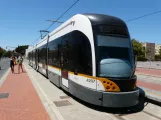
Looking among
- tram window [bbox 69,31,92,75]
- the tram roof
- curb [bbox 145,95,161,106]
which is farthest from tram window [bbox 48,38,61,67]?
curb [bbox 145,95,161,106]

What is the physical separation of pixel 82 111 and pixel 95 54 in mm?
1897

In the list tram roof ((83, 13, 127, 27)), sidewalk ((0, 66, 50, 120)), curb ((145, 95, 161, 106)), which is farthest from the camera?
curb ((145, 95, 161, 106))

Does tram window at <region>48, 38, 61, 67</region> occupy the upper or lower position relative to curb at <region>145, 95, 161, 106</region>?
upper

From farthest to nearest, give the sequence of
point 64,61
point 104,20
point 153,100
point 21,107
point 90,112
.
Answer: point 64,61
point 153,100
point 104,20
point 21,107
point 90,112

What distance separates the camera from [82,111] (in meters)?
7.57

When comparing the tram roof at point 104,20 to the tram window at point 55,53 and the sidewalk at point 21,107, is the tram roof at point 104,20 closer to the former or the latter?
the sidewalk at point 21,107

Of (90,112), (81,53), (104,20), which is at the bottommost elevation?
(90,112)

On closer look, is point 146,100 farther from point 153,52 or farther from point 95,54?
point 153,52

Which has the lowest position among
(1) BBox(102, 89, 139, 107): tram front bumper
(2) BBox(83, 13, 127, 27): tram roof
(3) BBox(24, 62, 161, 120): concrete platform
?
(3) BBox(24, 62, 161, 120): concrete platform

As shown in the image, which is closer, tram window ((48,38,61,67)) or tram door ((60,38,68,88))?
tram door ((60,38,68,88))

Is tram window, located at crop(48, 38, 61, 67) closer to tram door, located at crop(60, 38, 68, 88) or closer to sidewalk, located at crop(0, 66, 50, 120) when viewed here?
tram door, located at crop(60, 38, 68, 88)

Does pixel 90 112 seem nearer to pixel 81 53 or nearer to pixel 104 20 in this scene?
pixel 81 53

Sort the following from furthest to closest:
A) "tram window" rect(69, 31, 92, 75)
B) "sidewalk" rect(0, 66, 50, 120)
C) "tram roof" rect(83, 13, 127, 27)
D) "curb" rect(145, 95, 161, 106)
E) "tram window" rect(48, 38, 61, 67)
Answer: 1. "tram window" rect(48, 38, 61, 67)
2. "curb" rect(145, 95, 161, 106)
3. "tram roof" rect(83, 13, 127, 27)
4. "tram window" rect(69, 31, 92, 75)
5. "sidewalk" rect(0, 66, 50, 120)

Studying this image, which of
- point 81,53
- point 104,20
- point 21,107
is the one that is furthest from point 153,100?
point 21,107
